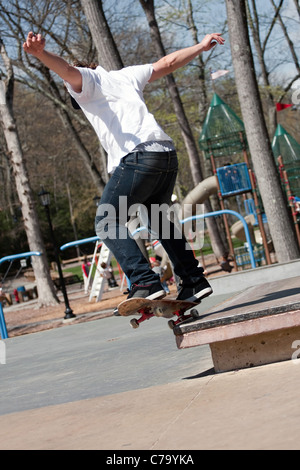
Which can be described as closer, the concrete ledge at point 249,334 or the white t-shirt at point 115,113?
the concrete ledge at point 249,334

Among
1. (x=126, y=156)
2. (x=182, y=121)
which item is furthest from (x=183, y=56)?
(x=182, y=121)

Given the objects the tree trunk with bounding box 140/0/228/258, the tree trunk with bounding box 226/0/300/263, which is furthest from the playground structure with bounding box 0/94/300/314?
the tree trunk with bounding box 226/0/300/263

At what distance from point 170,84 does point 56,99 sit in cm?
466

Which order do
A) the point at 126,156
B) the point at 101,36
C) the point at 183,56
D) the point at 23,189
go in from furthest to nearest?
the point at 23,189
the point at 101,36
the point at 183,56
the point at 126,156

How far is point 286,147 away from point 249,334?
70.2 ft

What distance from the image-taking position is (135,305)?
3977 mm

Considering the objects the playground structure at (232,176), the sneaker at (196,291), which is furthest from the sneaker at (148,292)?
the playground structure at (232,176)

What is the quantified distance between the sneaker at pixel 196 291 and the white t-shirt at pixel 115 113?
982mm

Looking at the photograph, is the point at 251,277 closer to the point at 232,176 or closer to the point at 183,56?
the point at 183,56

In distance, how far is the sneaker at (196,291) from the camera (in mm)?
4402

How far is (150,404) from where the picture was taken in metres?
3.21

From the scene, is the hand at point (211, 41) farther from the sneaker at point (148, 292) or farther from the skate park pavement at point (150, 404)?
the skate park pavement at point (150, 404)

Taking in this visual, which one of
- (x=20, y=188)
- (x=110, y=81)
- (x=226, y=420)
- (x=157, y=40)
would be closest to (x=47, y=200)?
(x=20, y=188)
